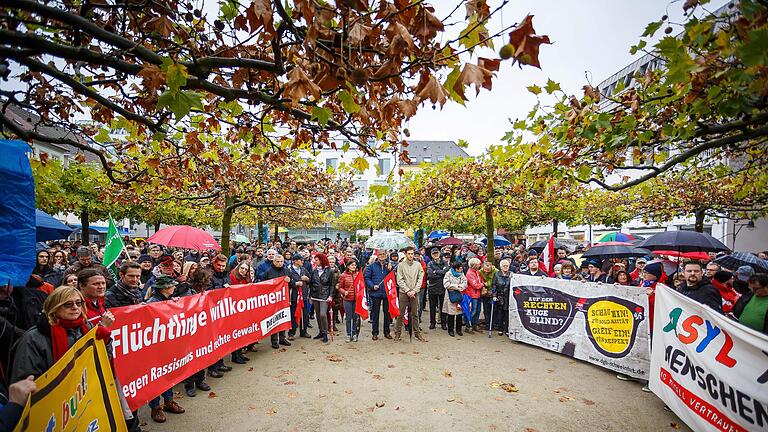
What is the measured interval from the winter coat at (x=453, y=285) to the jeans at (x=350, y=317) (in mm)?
2279

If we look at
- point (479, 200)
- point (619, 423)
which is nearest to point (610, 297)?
point (619, 423)

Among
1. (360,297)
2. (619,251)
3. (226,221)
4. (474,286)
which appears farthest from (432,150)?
(360,297)

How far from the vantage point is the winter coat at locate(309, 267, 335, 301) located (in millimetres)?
8656

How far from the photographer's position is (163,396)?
5102 mm

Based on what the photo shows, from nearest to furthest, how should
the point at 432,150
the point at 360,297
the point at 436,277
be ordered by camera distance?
the point at 360,297 < the point at 436,277 < the point at 432,150

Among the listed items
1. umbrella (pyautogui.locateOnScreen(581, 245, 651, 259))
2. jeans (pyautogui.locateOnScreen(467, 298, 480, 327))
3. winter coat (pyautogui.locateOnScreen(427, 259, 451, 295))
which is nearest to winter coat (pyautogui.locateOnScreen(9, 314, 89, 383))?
winter coat (pyautogui.locateOnScreen(427, 259, 451, 295))

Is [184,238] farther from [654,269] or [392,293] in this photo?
[654,269]

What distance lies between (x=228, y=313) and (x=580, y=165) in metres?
6.23

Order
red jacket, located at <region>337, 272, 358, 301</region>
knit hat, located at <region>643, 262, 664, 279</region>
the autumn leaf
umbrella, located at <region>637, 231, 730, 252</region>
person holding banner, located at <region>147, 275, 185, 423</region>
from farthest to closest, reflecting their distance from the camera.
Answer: red jacket, located at <region>337, 272, 358, 301</region>
umbrella, located at <region>637, 231, 730, 252</region>
knit hat, located at <region>643, 262, 664, 279</region>
person holding banner, located at <region>147, 275, 185, 423</region>
the autumn leaf

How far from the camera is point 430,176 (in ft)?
40.2

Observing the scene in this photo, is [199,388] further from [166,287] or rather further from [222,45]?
[222,45]

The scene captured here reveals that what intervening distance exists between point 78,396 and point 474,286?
26.1 ft

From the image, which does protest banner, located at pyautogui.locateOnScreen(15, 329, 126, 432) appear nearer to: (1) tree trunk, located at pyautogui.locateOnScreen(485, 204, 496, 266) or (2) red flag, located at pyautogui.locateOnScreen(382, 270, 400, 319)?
(2) red flag, located at pyautogui.locateOnScreen(382, 270, 400, 319)

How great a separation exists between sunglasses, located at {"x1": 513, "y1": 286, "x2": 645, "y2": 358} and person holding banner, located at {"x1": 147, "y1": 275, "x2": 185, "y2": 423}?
6751 millimetres
